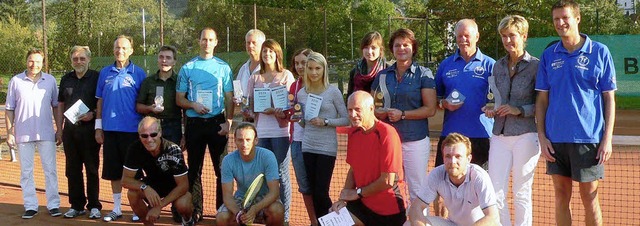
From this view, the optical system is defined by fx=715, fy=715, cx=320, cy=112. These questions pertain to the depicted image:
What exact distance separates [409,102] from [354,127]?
20.7 inches

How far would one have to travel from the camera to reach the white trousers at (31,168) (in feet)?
22.9

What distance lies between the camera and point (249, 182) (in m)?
5.54

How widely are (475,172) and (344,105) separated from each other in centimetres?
135

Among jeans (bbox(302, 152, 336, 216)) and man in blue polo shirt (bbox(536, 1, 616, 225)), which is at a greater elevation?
man in blue polo shirt (bbox(536, 1, 616, 225))

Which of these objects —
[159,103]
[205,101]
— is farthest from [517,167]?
[159,103]

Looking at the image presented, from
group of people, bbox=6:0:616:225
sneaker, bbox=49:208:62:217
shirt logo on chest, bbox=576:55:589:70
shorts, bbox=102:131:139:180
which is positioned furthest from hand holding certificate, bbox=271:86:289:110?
sneaker, bbox=49:208:62:217

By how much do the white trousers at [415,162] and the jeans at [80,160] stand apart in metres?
3.24

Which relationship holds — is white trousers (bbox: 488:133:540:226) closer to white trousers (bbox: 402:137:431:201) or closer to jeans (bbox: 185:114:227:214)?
white trousers (bbox: 402:137:431:201)

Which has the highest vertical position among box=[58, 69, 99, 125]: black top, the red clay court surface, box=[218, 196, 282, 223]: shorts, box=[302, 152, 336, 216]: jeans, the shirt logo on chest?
the shirt logo on chest

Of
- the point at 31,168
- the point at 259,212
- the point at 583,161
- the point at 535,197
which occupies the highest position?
the point at 583,161

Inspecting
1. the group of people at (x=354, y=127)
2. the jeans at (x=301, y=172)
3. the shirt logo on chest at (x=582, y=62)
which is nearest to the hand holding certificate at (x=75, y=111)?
the group of people at (x=354, y=127)

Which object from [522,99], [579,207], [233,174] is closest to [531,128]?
[522,99]

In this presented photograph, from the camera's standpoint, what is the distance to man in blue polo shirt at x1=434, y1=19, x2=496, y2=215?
510 cm

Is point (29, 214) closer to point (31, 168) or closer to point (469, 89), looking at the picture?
point (31, 168)
